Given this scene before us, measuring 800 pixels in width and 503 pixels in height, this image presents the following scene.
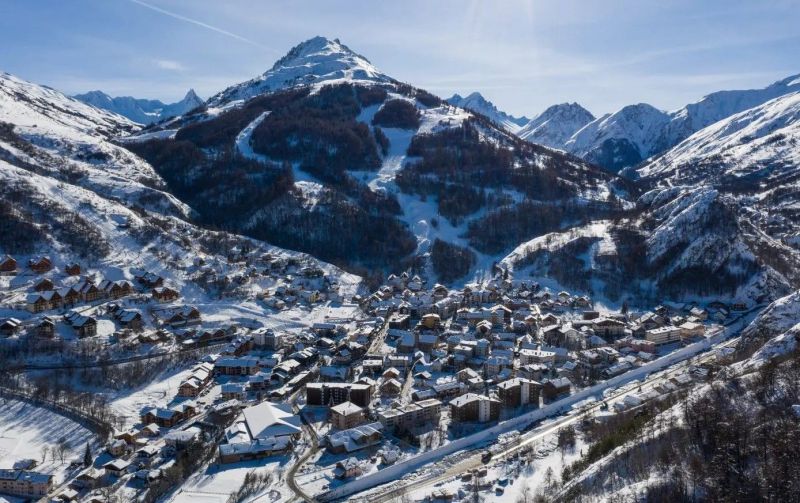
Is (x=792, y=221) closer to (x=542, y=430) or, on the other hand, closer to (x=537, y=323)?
(x=537, y=323)

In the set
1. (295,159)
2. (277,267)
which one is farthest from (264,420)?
(295,159)

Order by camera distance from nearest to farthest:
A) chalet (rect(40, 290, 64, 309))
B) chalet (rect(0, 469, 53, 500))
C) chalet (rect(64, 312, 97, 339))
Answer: chalet (rect(0, 469, 53, 500)) < chalet (rect(64, 312, 97, 339)) < chalet (rect(40, 290, 64, 309))

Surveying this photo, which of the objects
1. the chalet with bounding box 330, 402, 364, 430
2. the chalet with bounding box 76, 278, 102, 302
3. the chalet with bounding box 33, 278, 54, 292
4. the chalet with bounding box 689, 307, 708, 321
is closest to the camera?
the chalet with bounding box 330, 402, 364, 430

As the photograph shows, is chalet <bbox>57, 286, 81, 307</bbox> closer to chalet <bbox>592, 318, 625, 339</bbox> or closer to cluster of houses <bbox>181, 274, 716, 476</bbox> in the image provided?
cluster of houses <bbox>181, 274, 716, 476</bbox>

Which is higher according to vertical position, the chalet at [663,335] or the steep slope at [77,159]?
the steep slope at [77,159]

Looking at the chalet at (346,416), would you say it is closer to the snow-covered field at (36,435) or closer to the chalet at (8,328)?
the snow-covered field at (36,435)

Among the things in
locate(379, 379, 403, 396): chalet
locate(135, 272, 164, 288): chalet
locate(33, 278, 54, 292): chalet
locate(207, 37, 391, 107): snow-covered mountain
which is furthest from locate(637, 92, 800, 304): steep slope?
locate(207, 37, 391, 107): snow-covered mountain

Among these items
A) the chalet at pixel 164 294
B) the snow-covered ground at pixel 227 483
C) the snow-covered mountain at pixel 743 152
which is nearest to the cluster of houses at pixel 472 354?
the snow-covered ground at pixel 227 483
